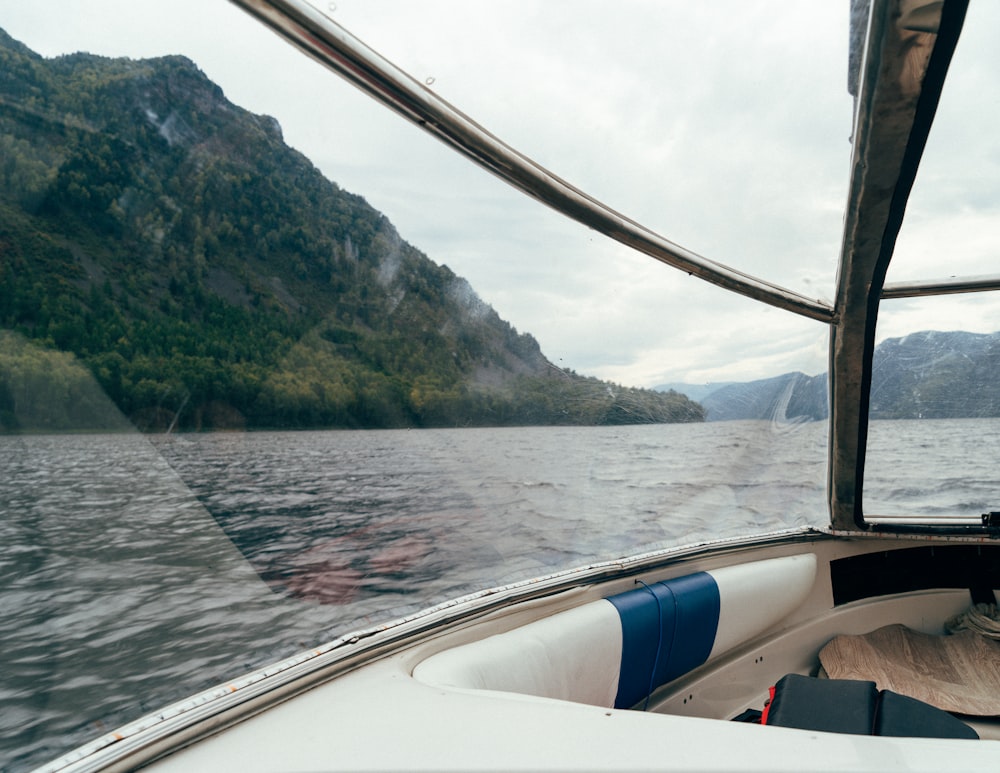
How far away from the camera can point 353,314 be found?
4.94ft

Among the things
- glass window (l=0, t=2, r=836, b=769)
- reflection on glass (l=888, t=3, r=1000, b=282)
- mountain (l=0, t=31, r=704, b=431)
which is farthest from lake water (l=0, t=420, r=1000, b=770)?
reflection on glass (l=888, t=3, r=1000, b=282)

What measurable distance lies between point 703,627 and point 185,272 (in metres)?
1.76

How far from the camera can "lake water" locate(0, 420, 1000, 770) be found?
3.37ft

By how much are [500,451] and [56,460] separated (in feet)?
6.41

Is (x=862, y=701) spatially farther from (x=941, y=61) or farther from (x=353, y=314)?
(x=353, y=314)

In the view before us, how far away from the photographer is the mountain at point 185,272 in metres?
0.87

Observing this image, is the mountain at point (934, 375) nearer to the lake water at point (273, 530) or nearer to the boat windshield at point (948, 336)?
the boat windshield at point (948, 336)

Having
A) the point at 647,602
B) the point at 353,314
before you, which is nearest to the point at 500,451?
the point at 647,602

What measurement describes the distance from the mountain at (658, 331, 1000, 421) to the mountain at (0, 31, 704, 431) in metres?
1.69

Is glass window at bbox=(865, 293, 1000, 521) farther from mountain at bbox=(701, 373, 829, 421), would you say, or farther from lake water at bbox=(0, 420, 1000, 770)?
mountain at bbox=(701, 373, 829, 421)

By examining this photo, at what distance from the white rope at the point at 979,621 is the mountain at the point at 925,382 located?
0.81 m

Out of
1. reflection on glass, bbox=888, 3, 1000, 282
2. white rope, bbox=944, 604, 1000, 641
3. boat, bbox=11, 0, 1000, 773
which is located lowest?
white rope, bbox=944, 604, 1000, 641

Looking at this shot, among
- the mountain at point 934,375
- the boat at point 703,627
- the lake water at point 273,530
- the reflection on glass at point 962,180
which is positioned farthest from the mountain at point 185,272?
the mountain at point 934,375

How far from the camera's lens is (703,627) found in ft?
6.00
